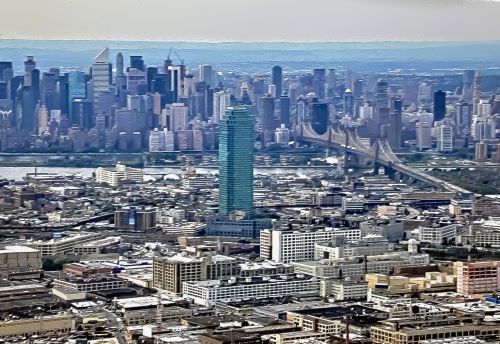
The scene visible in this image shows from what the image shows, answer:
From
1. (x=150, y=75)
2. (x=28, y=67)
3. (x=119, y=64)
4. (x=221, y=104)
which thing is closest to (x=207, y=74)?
(x=221, y=104)

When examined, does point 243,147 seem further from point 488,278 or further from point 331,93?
point 488,278

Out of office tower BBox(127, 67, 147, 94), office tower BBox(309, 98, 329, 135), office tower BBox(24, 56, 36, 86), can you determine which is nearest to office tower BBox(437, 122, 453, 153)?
office tower BBox(309, 98, 329, 135)

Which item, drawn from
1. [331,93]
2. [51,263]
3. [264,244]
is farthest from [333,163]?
[51,263]

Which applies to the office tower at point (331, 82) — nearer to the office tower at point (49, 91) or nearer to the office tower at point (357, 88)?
the office tower at point (357, 88)

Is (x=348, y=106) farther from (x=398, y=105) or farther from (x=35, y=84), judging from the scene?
Result: (x=35, y=84)

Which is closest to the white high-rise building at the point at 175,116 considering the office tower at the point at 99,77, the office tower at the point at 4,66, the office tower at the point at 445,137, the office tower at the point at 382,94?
the office tower at the point at 99,77

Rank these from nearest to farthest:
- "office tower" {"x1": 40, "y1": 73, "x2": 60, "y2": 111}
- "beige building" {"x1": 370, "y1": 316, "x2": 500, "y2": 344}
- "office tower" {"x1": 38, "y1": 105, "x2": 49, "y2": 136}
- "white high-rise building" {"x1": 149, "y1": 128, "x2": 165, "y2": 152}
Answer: "beige building" {"x1": 370, "y1": 316, "x2": 500, "y2": 344} < "office tower" {"x1": 40, "y1": 73, "x2": 60, "y2": 111} < "office tower" {"x1": 38, "y1": 105, "x2": 49, "y2": 136} < "white high-rise building" {"x1": 149, "y1": 128, "x2": 165, "y2": 152}

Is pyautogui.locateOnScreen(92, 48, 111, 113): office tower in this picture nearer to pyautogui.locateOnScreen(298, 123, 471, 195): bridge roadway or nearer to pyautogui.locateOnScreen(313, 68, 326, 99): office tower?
pyautogui.locateOnScreen(313, 68, 326, 99): office tower
